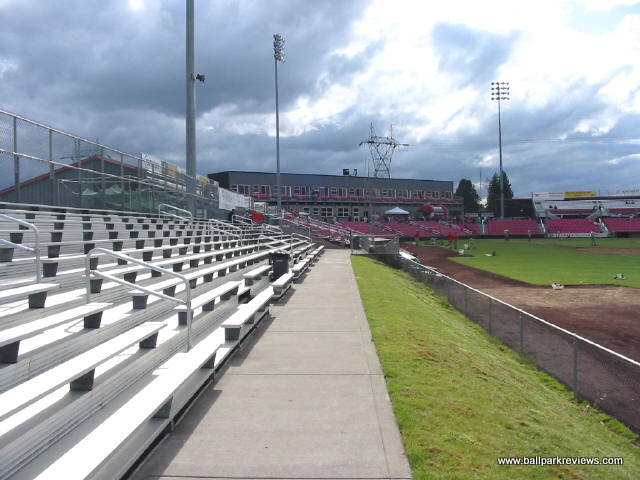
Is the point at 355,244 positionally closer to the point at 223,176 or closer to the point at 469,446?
the point at 469,446

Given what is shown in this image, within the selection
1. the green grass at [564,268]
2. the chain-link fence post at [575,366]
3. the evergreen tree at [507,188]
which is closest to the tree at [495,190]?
the evergreen tree at [507,188]

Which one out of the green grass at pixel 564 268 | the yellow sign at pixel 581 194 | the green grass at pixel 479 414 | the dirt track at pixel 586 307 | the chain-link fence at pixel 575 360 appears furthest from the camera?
the yellow sign at pixel 581 194

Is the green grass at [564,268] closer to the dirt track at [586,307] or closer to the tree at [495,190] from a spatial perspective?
the dirt track at [586,307]

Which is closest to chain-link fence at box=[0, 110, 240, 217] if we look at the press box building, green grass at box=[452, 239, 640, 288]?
green grass at box=[452, 239, 640, 288]

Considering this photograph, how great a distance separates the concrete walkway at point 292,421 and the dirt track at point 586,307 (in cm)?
757

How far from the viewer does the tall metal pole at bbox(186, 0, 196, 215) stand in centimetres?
1977

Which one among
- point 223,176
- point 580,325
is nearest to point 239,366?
point 580,325

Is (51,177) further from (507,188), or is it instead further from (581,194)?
(507,188)

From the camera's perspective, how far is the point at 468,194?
147 m

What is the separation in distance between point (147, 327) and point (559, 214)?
350 ft

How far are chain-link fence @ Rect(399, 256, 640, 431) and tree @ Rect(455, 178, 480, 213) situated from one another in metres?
140

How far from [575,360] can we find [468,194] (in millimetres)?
145843

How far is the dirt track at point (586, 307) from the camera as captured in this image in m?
12.6

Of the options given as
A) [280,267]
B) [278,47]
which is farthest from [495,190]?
[280,267]
